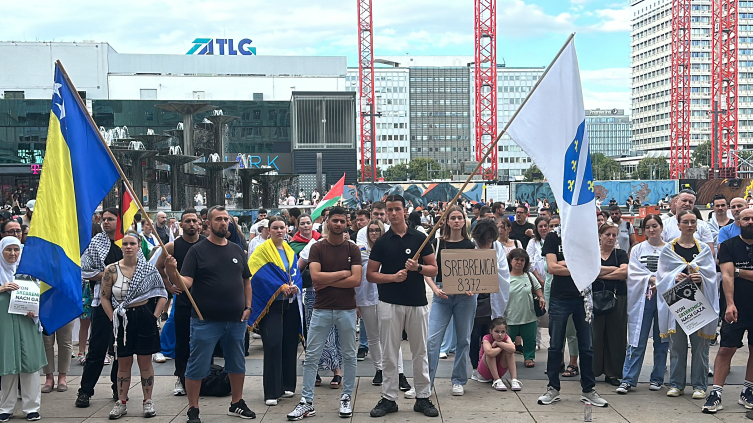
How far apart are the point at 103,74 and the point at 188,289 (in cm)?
7814

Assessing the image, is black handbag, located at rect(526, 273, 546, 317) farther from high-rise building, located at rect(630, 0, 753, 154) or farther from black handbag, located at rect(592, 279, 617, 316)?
high-rise building, located at rect(630, 0, 753, 154)

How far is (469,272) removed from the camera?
277 inches

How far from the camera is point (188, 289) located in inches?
253

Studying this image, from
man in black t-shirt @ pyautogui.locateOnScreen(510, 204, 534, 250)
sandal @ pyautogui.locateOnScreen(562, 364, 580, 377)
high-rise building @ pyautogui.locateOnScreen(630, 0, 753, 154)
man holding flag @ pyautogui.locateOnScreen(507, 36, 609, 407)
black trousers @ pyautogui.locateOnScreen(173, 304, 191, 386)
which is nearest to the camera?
man holding flag @ pyautogui.locateOnScreen(507, 36, 609, 407)

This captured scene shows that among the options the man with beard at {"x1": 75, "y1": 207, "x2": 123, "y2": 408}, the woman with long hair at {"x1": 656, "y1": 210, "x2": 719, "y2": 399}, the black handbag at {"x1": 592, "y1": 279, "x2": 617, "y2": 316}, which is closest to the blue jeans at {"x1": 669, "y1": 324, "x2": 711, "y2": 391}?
the woman with long hair at {"x1": 656, "y1": 210, "x2": 719, "y2": 399}

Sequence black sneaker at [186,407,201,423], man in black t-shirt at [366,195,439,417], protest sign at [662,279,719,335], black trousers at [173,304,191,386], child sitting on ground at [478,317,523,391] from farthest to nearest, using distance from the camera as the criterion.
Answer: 1. child sitting on ground at [478,317,523,391]
2. black trousers at [173,304,191,386]
3. protest sign at [662,279,719,335]
4. man in black t-shirt at [366,195,439,417]
5. black sneaker at [186,407,201,423]

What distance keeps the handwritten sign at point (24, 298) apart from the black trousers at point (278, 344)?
7.02ft

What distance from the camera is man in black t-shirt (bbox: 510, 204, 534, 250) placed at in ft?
35.2

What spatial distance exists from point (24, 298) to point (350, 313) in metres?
3.08

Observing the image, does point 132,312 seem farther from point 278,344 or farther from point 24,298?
point 278,344

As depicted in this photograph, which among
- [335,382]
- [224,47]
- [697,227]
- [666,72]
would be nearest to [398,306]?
[335,382]

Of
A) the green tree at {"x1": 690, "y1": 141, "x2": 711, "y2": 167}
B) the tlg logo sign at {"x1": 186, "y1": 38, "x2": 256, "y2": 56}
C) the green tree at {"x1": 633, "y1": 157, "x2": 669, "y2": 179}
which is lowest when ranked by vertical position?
the green tree at {"x1": 633, "y1": 157, "x2": 669, "y2": 179}

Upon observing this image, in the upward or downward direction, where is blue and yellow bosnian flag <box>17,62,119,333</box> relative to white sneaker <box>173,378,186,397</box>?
upward

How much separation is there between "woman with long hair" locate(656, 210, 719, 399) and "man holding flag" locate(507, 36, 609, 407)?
101cm
